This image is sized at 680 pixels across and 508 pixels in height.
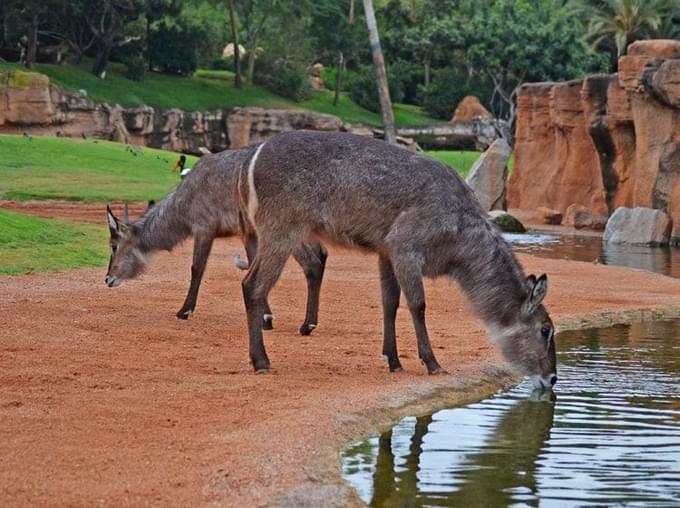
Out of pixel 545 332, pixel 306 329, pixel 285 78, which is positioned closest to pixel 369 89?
pixel 285 78

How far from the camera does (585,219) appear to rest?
3269 centimetres

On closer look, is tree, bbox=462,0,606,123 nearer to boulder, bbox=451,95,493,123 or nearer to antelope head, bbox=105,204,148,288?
boulder, bbox=451,95,493,123

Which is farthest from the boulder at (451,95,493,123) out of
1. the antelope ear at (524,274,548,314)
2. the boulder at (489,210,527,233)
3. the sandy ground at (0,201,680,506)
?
the antelope ear at (524,274,548,314)

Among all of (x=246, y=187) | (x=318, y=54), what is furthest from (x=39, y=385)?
(x=318, y=54)

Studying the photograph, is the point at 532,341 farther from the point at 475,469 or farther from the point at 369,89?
the point at 369,89

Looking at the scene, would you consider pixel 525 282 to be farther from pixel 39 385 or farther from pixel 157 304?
pixel 157 304

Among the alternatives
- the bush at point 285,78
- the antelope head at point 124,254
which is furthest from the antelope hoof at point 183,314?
the bush at point 285,78

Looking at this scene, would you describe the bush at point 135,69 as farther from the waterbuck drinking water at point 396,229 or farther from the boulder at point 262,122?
the waterbuck drinking water at point 396,229

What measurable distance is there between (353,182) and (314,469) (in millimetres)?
3394

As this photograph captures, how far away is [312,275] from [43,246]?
6650mm

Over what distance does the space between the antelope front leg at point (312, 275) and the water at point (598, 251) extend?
974 cm

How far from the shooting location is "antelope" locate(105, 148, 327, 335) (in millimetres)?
11969

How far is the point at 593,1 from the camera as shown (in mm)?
64125

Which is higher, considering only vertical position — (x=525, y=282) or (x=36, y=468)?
(x=525, y=282)
